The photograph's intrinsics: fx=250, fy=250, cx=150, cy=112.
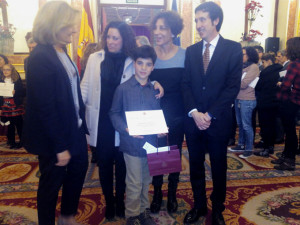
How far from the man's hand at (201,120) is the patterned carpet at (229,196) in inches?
34.6

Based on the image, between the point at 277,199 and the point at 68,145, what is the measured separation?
219cm

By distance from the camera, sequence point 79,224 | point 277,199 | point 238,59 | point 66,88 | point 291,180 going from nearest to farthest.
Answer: point 66,88
point 238,59
point 79,224
point 277,199
point 291,180

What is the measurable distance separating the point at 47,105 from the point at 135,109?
2.27 ft

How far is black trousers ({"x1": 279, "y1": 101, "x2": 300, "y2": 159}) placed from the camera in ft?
10.6

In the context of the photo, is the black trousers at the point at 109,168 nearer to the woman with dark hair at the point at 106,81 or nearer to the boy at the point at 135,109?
the woman with dark hair at the point at 106,81

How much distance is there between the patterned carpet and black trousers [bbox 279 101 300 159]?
269 millimetres

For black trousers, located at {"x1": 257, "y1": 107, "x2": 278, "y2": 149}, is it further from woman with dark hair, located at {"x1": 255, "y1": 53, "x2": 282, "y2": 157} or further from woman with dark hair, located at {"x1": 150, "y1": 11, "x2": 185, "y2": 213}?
woman with dark hair, located at {"x1": 150, "y1": 11, "x2": 185, "y2": 213}

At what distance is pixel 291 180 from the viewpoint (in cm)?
300

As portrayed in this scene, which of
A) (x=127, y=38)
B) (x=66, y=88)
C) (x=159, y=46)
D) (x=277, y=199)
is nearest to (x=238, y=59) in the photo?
(x=159, y=46)

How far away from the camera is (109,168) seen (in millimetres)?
2088

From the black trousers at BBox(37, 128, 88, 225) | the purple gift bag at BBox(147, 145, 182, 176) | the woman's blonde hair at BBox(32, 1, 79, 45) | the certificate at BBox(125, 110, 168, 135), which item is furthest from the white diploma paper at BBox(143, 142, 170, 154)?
the woman's blonde hair at BBox(32, 1, 79, 45)

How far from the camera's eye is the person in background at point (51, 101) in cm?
143

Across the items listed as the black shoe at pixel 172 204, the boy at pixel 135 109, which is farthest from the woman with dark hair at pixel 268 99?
the boy at pixel 135 109

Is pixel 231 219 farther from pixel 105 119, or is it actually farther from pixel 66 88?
pixel 66 88
